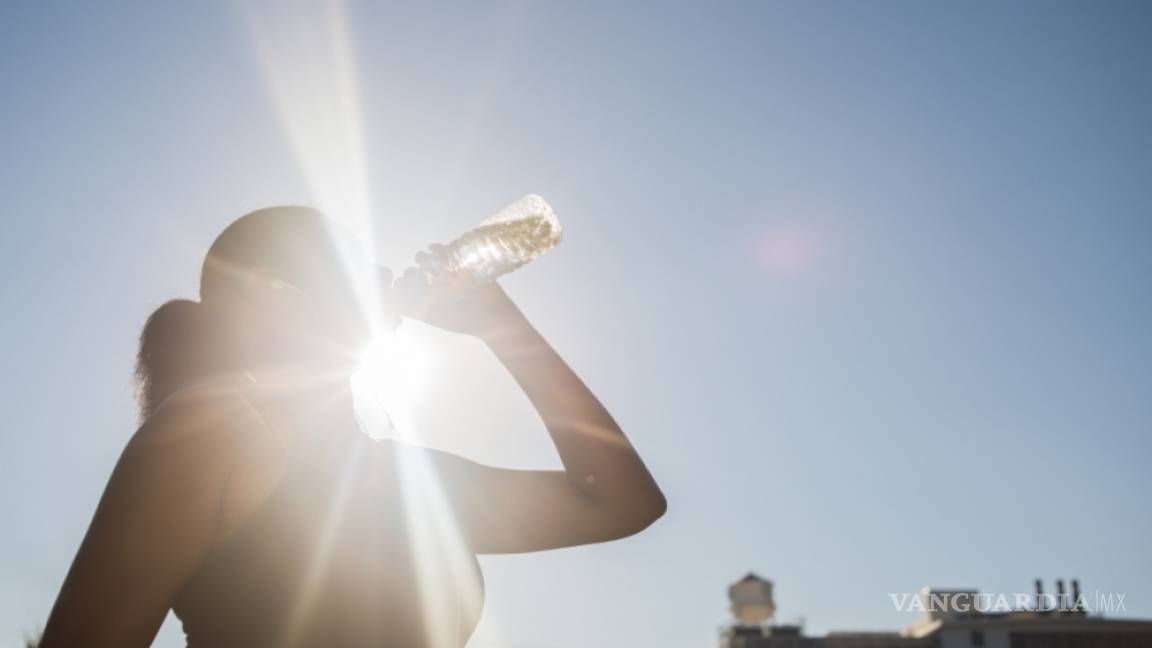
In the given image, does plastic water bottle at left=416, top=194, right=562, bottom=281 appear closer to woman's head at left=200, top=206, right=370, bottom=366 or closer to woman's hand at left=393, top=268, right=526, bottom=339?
woman's hand at left=393, top=268, right=526, bottom=339

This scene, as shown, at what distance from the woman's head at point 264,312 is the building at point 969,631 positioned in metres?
38.9

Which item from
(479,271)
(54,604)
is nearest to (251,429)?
(54,604)

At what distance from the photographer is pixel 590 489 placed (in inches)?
98.3

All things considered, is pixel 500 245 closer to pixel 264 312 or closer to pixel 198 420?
pixel 264 312

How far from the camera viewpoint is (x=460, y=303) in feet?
9.11

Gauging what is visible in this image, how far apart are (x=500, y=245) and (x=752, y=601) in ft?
126

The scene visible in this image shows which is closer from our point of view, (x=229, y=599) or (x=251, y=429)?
(x=251, y=429)

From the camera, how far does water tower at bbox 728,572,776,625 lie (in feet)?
124

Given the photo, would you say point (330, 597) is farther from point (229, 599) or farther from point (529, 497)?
point (529, 497)

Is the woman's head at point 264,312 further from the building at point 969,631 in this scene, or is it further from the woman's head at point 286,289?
the building at point 969,631

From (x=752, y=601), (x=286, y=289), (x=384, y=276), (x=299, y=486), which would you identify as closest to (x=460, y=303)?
(x=384, y=276)

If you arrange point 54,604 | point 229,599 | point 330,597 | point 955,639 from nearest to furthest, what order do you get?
1. point 54,604
2. point 229,599
3. point 330,597
4. point 955,639

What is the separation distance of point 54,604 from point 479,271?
1713mm

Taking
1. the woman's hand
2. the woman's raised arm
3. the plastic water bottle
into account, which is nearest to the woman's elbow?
the woman's raised arm
